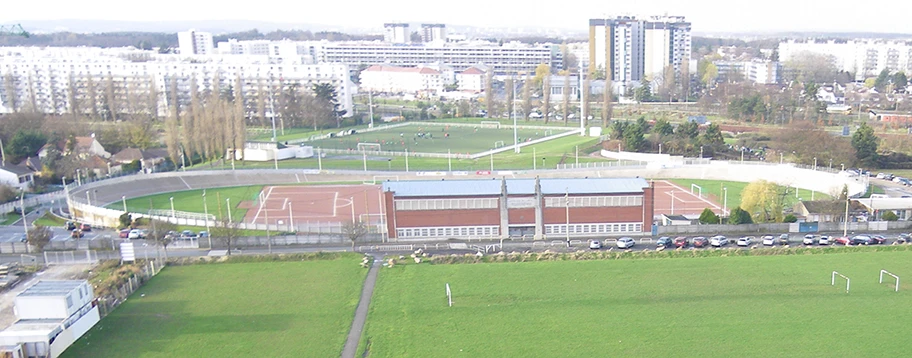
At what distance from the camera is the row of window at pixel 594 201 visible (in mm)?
24156

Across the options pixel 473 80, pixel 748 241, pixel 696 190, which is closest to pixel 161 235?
pixel 748 241

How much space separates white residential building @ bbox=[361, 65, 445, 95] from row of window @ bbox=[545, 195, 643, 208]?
62391 millimetres

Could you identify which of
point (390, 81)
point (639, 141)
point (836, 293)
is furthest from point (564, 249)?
point (390, 81)

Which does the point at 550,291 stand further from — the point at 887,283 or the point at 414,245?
the point at 887,283

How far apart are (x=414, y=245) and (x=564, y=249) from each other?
465 centimetres

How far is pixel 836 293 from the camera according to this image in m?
17.6

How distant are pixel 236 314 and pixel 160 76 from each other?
175 ft

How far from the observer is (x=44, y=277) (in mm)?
20422

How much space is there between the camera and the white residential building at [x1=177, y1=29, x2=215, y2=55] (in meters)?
105

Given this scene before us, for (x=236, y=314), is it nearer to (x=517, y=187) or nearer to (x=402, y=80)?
(x=517, y=187)

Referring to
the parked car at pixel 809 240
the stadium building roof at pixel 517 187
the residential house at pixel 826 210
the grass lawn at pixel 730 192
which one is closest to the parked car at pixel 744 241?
the parked car at pixel 809 240

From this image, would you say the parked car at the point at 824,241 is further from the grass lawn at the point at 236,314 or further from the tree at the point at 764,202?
the grass lawn at the point at 236,314

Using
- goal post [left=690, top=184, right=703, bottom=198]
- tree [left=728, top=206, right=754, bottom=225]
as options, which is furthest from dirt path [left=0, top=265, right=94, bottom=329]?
goal post [left=690, top=184, right=703, bottom=198]

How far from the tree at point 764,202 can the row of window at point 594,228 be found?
4.34m
